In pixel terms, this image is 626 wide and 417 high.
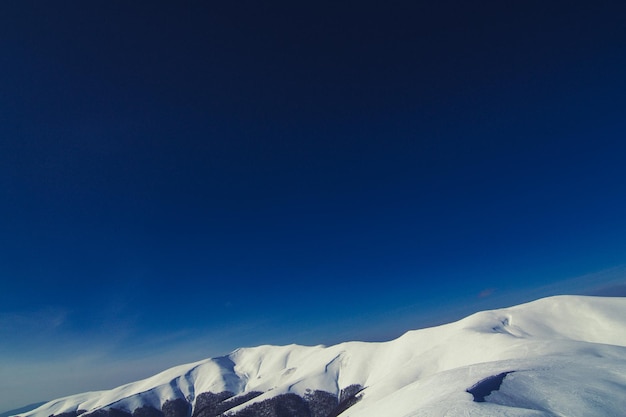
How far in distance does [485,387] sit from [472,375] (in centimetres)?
963

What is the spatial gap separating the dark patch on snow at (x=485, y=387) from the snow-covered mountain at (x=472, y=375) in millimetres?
99

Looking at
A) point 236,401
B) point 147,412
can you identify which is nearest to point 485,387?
point 236,401

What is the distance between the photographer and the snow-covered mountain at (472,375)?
30.0 m

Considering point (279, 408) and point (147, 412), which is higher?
point (147, 412)

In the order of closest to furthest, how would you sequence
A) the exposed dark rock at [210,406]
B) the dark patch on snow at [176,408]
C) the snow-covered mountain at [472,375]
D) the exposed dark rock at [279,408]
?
the snow-covered mountain at [472,375] < the exposed dark rock at [279,408] < the exposed dark rock at [210,406] < the dark patch on snow at [176,408]

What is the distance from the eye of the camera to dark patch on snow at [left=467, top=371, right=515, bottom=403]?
31500mm

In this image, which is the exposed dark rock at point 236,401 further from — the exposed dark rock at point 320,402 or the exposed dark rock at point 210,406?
the exposed dark rock at point 320,402

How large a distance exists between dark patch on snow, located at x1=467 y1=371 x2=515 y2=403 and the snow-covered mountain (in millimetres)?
99

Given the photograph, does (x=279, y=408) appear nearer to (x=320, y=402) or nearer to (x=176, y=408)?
(x=320, y=402)

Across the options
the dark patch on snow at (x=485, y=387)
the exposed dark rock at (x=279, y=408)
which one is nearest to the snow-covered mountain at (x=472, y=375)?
the dark patch on snow at (x=485, y=387)

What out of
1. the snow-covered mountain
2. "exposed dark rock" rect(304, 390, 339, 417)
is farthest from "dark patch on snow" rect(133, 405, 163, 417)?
"exposed dark rock" rect(304, 390, 339, 417)

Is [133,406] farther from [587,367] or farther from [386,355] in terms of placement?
[587,367]

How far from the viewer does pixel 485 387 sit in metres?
34.9

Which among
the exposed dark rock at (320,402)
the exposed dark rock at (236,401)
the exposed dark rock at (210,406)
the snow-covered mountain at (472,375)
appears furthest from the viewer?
the exposed dark rock at (210,406)
